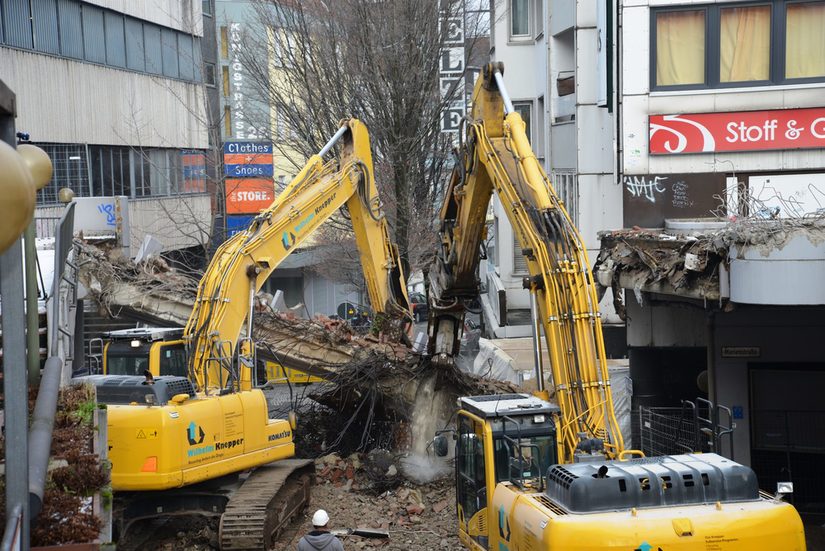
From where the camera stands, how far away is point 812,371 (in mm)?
16641

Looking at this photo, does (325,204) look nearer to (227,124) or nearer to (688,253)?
(688,253)

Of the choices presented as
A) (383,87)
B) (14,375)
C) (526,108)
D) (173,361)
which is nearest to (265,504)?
(173,361)

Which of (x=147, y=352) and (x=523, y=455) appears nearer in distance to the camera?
(x=523, y=455)

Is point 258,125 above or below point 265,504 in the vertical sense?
above

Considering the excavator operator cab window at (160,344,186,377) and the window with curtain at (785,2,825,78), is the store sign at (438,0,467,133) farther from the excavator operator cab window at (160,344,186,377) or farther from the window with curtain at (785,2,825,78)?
the excavator operator cab window at (160,344,186,377)

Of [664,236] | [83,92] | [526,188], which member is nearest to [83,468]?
[526,188]

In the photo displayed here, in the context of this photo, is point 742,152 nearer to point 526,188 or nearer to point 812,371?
point 812,371

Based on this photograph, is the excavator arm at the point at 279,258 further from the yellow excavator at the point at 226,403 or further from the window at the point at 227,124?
the window at the point at 227,124

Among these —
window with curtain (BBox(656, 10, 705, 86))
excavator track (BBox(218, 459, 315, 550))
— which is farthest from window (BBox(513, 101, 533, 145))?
excavator track (BBox(218, 459, 315, 550))

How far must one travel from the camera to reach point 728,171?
770 inches

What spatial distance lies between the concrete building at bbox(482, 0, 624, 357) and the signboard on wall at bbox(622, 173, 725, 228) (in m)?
1.75

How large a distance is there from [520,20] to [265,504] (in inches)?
917

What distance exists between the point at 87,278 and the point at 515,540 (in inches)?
519

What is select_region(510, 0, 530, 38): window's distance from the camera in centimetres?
3422
